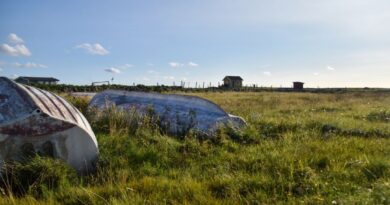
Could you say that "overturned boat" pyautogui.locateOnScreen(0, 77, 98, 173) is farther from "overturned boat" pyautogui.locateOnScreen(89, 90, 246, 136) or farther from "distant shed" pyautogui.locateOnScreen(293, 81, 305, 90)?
"distant shed" pyautogui.locateOnScreen(293, 81, 305, 90)

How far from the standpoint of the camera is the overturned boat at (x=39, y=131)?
4.80 metres

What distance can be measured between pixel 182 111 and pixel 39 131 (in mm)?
3930

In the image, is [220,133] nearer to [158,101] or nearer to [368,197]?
[158,101]

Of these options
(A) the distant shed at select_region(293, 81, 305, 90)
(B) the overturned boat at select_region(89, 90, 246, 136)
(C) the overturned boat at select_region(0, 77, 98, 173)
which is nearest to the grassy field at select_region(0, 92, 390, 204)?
(C) the overturned boat at select_region(0, 77, 98, 173)

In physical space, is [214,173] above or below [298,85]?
below

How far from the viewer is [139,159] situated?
18.3ft

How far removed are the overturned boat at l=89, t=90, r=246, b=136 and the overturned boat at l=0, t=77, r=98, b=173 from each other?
2.54m

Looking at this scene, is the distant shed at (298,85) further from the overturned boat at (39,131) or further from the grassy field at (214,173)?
the overturned boat at (39,131)

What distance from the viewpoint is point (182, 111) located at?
8422 millimetres

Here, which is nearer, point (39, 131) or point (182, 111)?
point (39, 131)

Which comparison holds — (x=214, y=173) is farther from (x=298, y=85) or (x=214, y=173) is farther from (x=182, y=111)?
(x=298, y=85)

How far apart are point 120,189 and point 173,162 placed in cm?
148

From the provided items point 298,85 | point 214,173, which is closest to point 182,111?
point 214,173

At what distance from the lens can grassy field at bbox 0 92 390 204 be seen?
398 centimetres
